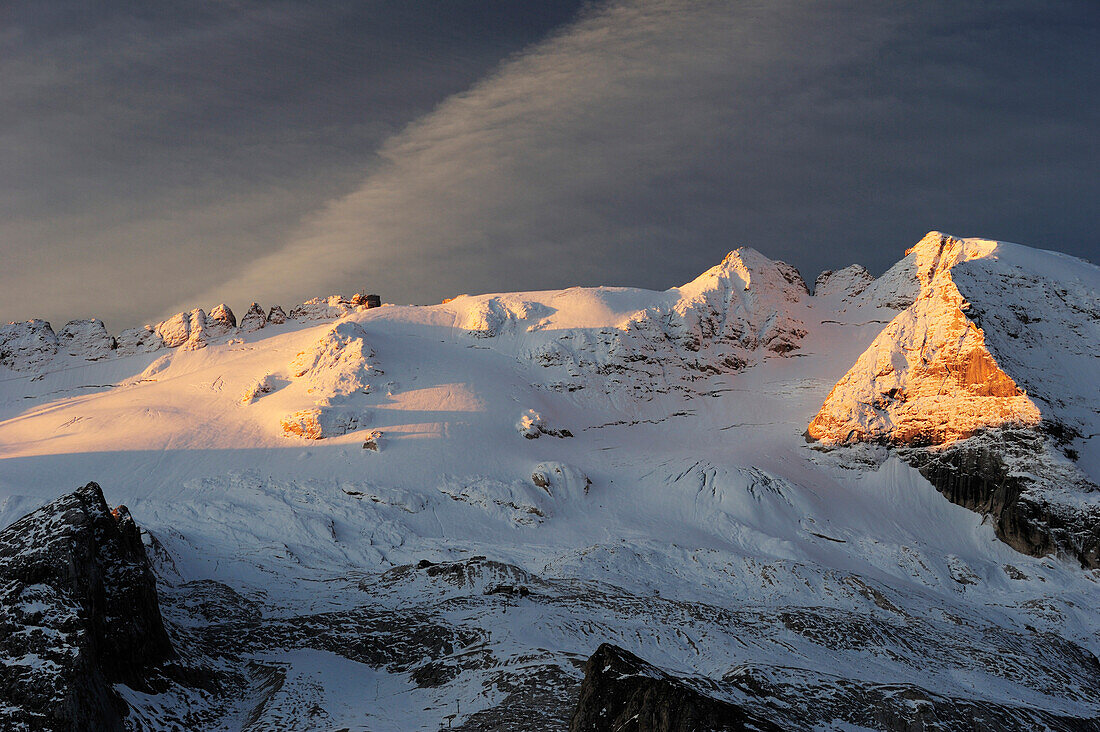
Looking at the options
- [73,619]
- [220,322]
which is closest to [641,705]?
[73,619]

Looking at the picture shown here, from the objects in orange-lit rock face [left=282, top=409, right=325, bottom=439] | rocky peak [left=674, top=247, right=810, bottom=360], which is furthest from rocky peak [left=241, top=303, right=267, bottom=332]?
rocky peak [left=674, top=247, right=810, bottom=360]

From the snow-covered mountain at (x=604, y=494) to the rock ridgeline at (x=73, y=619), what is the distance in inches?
10.8

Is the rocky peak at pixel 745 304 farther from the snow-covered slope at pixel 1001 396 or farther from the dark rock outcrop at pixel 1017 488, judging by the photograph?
the dark rock outcrop at pixel 1017 488

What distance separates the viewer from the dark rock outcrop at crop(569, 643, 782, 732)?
1853 centimetres

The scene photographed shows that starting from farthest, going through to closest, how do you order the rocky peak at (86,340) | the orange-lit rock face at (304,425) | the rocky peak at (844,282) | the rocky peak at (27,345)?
the rocky peak at (844,282) < the rocky peak at (86,340) < the rocky peak at (27,345) < the orange-lit rock face at (304,425)

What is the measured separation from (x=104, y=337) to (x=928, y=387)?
109 meters

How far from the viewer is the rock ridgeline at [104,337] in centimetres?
11200

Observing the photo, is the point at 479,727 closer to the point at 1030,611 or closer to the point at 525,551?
the point at 525,551

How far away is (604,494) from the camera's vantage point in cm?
7950

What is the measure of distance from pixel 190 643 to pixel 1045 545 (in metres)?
69.0

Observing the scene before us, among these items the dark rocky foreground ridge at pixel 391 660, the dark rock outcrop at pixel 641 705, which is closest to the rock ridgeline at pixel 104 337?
the dark rocky foreground ridge at pixel 391 660

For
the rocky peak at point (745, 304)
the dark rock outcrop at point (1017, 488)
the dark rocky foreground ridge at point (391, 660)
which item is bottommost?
the dark rock outcrop at point (1017, 488)

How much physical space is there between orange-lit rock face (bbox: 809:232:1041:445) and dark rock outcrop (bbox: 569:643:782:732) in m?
71.6

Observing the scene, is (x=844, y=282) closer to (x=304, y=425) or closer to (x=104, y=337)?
(x=304, y=425)
